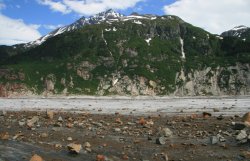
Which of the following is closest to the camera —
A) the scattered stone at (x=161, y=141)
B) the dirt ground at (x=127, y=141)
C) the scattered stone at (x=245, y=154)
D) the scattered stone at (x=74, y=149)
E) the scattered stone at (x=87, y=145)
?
the scattered stone at (x=245, y=154)

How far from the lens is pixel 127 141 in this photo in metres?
28.8

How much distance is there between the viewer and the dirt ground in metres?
24.4

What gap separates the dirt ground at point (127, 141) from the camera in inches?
960

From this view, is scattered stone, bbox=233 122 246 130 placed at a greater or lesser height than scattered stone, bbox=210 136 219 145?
greater

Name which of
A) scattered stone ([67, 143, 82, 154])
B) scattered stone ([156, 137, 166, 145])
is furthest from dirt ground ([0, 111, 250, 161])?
scattered stone ([67, 143, 82, 154])

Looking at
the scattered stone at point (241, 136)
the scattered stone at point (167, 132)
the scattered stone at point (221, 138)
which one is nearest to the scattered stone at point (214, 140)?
the scattered stone at point (221, 138)

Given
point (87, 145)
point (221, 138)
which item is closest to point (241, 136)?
point (221, 138)

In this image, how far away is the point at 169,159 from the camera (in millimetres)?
23516

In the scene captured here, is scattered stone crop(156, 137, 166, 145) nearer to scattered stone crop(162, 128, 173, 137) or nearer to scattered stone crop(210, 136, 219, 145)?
scattered stone crop(162, 128, 173, 137)

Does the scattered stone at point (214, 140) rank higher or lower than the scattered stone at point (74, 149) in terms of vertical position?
higher

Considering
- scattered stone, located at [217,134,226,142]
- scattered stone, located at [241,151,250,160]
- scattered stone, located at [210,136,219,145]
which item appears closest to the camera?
scattered stone, located at [241,151,250,160]

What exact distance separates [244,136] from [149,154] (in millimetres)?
6796

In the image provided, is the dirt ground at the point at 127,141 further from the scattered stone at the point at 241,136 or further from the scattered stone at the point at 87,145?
the scattered stone at the point at 241,136

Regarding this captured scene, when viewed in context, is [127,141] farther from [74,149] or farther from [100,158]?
[100,158]
